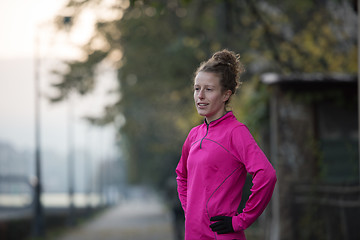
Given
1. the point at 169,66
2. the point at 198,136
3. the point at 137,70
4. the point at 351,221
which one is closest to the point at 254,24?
the point at 169,66

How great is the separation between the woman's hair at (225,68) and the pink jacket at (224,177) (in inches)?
6.3

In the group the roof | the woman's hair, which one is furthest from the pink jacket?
the roof

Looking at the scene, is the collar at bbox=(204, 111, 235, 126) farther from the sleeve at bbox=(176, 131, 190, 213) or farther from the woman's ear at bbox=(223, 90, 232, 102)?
the sleeve at bbox=(176, 131, 190, 213)

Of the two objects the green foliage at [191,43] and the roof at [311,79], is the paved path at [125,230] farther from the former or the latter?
the roof at [311,79]

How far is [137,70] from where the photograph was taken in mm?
22594

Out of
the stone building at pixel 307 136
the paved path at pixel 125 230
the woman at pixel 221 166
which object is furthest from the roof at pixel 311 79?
the paved path at pixel 125 230

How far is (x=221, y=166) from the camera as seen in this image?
11.1ft

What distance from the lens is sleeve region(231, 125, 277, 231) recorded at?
3.21 meters

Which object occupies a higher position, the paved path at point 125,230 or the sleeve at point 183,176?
the sleeve at point 183,176

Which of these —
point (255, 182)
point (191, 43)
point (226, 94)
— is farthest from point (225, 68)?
point (191, 43)

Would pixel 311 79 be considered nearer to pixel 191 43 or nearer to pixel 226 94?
pixel 226 94

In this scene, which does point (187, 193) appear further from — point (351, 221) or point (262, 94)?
point (262, 94)

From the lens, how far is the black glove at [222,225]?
3.29 meters

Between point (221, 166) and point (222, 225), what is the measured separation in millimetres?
293
